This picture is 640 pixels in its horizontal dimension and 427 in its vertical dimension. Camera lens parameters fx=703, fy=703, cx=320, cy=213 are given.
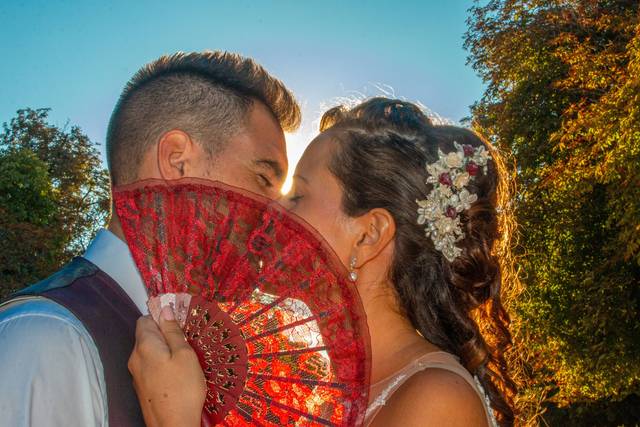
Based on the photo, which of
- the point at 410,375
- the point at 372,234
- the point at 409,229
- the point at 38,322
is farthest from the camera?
the point at 409,229

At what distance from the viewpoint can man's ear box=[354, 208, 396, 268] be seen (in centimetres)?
261

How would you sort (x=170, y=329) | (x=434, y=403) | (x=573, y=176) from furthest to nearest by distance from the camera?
(x=573, y=176) < (x=434, y=403) < (x=170, y=329)

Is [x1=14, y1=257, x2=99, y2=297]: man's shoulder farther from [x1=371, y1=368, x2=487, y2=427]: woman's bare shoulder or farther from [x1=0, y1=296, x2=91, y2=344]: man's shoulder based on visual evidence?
[x1=371, y1=368, x2=487, y2=427]: woman's bare shoulder

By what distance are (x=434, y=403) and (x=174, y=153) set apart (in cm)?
120

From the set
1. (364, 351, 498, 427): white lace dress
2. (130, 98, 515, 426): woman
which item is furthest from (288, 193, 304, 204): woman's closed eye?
(364, 351, 498, 427): white lace dress

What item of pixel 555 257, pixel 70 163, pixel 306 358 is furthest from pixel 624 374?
pixel 70 163

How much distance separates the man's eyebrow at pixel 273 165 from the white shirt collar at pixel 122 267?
769 mm

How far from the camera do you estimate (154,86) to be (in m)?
2.74

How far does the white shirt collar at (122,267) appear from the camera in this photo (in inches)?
79.1

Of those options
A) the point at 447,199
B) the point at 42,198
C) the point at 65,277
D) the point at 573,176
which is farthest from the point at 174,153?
the point at 42,198

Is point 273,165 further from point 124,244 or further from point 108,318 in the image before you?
point 108,318

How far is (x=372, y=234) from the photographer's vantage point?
2.64 m

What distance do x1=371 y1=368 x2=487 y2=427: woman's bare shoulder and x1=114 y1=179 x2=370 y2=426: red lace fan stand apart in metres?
0.41

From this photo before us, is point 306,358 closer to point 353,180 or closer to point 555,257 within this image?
point 353,180
